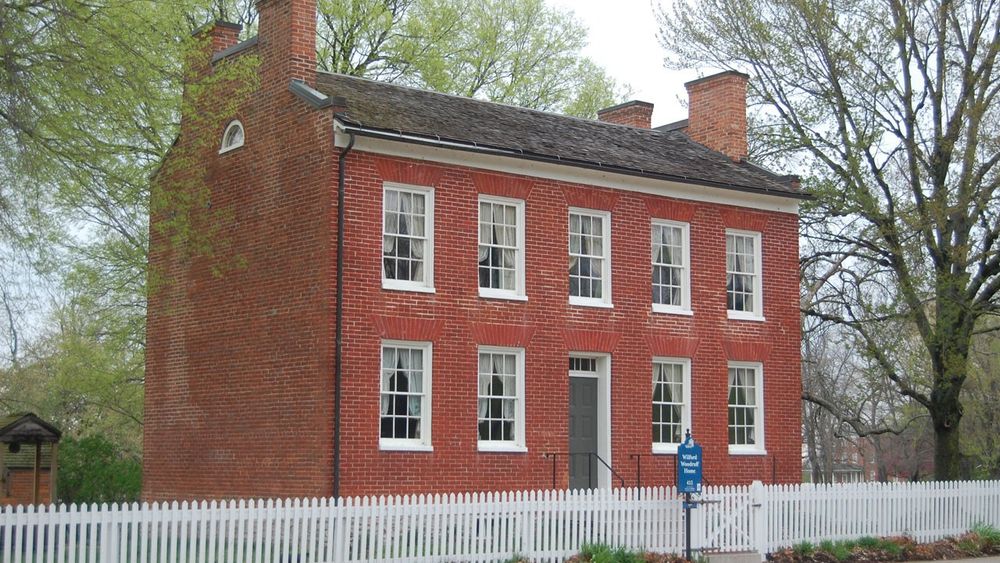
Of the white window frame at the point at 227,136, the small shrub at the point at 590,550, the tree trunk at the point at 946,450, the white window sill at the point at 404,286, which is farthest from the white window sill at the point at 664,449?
the white window frame at the point at 227,136

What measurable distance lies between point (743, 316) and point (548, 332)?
4.93m

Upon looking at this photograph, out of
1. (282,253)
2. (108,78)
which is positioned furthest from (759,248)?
(108,78)

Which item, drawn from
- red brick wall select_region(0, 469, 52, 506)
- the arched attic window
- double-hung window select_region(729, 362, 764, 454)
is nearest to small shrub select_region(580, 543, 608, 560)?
double-hung window select_region(729, 362, 764, 454)

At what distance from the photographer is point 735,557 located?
19594mm

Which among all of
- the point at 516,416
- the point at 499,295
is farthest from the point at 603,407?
the point at 499,295

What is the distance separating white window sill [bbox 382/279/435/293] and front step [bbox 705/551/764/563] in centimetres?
623

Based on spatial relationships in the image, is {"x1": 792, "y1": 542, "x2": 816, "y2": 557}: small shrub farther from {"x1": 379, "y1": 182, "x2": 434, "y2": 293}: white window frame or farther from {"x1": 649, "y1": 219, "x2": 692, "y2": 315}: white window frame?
{"x1": 379, "y1": 182, "x2": 434, "y2": 293}: white window frame

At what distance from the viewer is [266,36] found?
23250 mm

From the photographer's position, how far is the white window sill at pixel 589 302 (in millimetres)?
23734

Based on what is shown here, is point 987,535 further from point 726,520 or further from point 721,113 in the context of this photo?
point 721,113

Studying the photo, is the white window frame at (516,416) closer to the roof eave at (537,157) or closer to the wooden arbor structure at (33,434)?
the roof eave at (537,157)

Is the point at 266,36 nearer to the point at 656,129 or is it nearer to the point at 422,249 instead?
the point at 422,249

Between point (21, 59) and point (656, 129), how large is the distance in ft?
56.0

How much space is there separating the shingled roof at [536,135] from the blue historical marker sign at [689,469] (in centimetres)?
647
